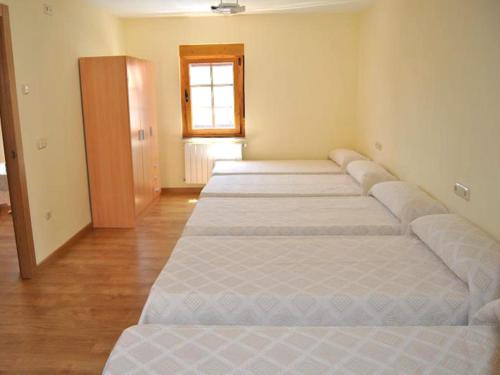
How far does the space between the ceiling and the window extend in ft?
1.66

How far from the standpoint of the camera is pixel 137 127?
4.55 metres

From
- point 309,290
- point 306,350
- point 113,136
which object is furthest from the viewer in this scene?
point 113,136

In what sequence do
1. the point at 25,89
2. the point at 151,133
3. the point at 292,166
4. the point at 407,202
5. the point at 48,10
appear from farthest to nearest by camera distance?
the point at 151,133 < the point at 292,166 < the point at 48,10 < the point at 25,89 < the point at 407,202

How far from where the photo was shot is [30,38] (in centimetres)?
326

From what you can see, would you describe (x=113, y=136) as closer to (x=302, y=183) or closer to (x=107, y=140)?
(x=107, y=140)

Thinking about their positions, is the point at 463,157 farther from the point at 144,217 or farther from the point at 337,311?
the point at 144,217

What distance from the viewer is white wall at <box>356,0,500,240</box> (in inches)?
87.3

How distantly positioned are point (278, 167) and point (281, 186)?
3.03 feet

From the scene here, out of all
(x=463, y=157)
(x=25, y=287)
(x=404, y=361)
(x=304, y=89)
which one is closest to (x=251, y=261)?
(x=404, y=361)

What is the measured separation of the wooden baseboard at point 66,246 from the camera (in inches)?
135

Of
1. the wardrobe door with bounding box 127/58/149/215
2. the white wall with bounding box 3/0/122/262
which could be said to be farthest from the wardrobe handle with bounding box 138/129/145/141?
the white wall with bounding box 3/0/122/262

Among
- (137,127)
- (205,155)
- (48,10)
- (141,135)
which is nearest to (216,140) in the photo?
(205,155)

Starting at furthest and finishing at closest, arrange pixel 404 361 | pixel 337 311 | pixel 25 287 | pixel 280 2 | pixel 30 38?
1. pixel 280 2
2. pixel 30 38
3. pixel 25 287
4. pixel 337 311
5. pixel 404 361

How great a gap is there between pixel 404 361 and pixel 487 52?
169cm
